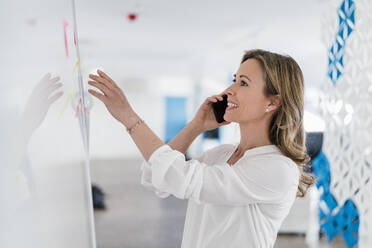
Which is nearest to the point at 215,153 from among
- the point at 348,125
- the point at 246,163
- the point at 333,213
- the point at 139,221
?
the point at 246,163

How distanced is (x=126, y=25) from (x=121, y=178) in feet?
11.3

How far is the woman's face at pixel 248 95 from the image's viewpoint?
1.18m

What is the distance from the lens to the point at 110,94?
99cm

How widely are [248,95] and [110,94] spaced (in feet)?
1.52

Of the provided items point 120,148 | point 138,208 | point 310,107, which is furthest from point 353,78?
point 120,148

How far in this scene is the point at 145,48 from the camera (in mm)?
7602

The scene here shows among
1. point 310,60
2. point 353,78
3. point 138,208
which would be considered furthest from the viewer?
point 310,60

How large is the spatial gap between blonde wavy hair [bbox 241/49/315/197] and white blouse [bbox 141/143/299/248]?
0.05 meters

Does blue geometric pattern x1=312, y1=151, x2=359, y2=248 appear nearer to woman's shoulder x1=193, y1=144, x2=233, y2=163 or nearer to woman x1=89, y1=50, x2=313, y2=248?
woman x1=89, y1=50, x2=313, y2=248

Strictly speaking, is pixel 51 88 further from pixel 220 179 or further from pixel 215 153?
pixel 215 153

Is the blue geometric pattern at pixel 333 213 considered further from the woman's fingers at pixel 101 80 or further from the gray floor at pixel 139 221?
the woman's fingers at pixel 101 80

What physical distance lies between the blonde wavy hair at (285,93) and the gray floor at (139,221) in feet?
9.12

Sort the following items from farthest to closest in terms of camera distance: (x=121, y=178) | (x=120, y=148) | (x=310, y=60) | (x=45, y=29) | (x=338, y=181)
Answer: (x=120, y=148) → (x=310, y=60) → (x=121, y=178) → (x=338, y=181) → (x=45, y=29)

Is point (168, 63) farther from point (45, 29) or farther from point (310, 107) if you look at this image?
point (45, 29)
